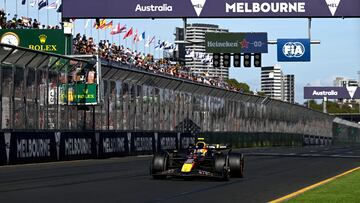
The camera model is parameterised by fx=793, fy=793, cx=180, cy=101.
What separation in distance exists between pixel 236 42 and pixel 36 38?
10.6 m

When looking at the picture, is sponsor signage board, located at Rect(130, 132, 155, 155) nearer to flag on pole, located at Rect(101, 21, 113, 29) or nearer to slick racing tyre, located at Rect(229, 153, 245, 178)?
slick racing tyre, located at Rect(229, 153, 245, 178)

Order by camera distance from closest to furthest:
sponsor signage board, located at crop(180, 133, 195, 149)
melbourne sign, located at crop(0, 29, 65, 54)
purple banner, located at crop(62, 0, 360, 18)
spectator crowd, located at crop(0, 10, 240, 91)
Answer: purple banner, located at crop(62, 0, 360, 18), melbourne sign, located at crop(0, 29, 65, 54), spectator crowd, located at crop(0, 10, 240, 91), sponsor signage board, located at crop(180, 133, 195, 149)

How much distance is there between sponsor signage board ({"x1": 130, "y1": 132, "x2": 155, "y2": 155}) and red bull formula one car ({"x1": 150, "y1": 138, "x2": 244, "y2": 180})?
17987 millimetres

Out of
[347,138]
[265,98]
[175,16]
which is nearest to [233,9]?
[175,16]

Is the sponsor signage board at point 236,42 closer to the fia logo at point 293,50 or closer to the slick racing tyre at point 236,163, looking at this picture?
the fia logo at point 293,50

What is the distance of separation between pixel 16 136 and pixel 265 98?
1746 inches

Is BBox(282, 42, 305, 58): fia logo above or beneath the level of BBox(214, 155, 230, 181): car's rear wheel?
above

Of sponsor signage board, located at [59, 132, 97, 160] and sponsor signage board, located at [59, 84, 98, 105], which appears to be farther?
sponsor signage board, located at [59, 84, 98, 105]

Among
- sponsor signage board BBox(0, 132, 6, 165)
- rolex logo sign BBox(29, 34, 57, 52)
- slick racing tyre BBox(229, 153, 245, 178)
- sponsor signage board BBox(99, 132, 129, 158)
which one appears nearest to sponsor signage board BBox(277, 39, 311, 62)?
sponsor signage board BBox(99, 132, 129, 158)

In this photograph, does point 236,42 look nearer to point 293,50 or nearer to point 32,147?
point 293,50

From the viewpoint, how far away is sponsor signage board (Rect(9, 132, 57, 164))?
77.8ft

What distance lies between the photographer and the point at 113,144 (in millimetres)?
32625

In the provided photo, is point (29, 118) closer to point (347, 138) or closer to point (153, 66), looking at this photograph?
point (153, 66)

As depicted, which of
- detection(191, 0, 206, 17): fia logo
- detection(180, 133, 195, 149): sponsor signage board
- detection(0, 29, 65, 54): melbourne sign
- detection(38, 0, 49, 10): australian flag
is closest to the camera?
detection(191, 0, 206, 17): fia logo
